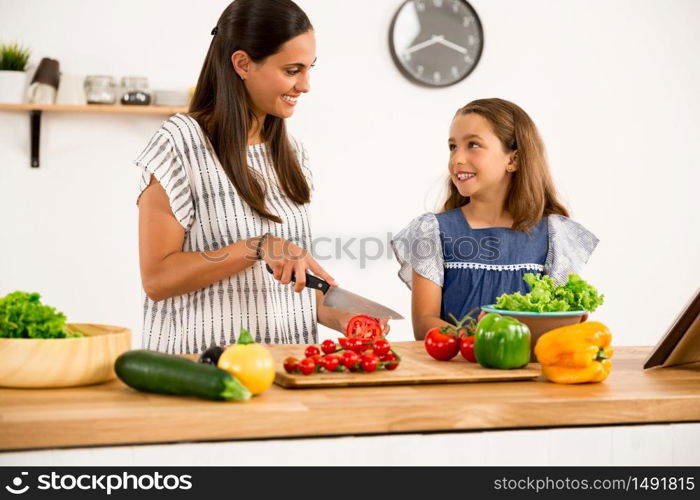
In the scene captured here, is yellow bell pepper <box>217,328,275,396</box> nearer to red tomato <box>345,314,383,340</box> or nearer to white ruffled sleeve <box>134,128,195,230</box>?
red tomato <box>345,314,383,340</box>

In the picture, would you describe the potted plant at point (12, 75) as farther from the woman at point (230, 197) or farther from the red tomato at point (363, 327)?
the red tomato at point (363, 327)

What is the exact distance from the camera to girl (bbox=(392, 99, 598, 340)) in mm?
2498

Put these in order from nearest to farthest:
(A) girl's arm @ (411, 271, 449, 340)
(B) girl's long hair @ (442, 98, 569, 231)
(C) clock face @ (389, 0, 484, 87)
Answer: (A) girl's arm @ (411, 271, 449, 340), (B) girl's long hair @ (442, 98, 569, 231), (C) clock face @ (389, 0, 484, 87)

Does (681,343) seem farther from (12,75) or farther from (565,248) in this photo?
(12,75)

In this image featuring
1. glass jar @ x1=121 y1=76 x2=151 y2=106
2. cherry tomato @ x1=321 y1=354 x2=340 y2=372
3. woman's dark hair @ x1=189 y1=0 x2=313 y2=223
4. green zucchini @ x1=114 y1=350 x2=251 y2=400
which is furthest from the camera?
glass jar @ x1=121 y1=76 x2=151 y2=106

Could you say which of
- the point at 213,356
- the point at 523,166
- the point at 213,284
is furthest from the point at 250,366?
the point at 523,166

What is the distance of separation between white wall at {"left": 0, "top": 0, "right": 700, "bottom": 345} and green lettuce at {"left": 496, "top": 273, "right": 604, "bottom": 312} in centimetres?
243

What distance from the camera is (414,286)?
251 cm

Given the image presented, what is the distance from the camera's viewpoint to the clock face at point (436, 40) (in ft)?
13.9

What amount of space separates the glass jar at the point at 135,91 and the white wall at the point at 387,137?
10cm

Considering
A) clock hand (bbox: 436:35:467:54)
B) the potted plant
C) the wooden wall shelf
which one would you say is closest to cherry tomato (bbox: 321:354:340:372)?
the wooden wall shelf

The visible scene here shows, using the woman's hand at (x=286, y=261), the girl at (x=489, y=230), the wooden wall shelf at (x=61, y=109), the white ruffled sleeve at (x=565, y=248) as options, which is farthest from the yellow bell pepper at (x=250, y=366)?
the wooden wall shelf at (x=61, y=109)

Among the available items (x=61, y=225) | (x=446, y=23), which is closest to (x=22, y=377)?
(x=61, y=225)

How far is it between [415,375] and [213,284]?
72cm
